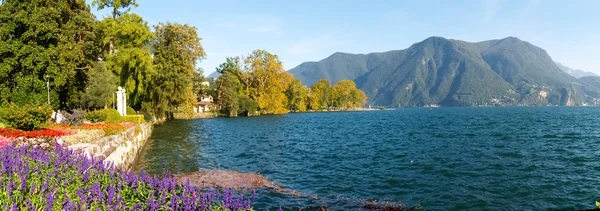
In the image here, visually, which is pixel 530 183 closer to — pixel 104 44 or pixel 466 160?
pixel 466 160

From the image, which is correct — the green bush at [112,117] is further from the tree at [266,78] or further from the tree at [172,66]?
the tree at [266,78]

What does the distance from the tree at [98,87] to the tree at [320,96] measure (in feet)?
325

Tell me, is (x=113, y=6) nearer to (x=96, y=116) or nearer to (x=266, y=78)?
(x=96, y=116)

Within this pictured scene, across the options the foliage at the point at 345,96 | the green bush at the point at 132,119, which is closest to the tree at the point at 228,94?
the green bush at the point at 132,119

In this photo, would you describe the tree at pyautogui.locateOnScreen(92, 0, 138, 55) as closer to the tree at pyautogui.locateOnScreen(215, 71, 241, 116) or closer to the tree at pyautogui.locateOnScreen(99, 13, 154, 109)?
the tree at pyautogui.locateOnScreen(99, 13, 154, 109)

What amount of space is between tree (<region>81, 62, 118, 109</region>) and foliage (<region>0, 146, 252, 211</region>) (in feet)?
101

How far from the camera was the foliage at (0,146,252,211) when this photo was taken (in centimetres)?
570

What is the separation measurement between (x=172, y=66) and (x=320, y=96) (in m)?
85.9

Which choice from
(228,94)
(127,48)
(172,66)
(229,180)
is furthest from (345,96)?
(229,180)

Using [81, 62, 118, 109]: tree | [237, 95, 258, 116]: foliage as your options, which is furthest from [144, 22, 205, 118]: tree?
[237, 95, 258, 116]: foliage

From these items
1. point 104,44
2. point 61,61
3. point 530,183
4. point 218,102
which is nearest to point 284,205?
point 530,183

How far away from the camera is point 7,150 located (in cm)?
978

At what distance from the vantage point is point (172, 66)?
185 feet

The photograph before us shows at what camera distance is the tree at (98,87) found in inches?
1458
